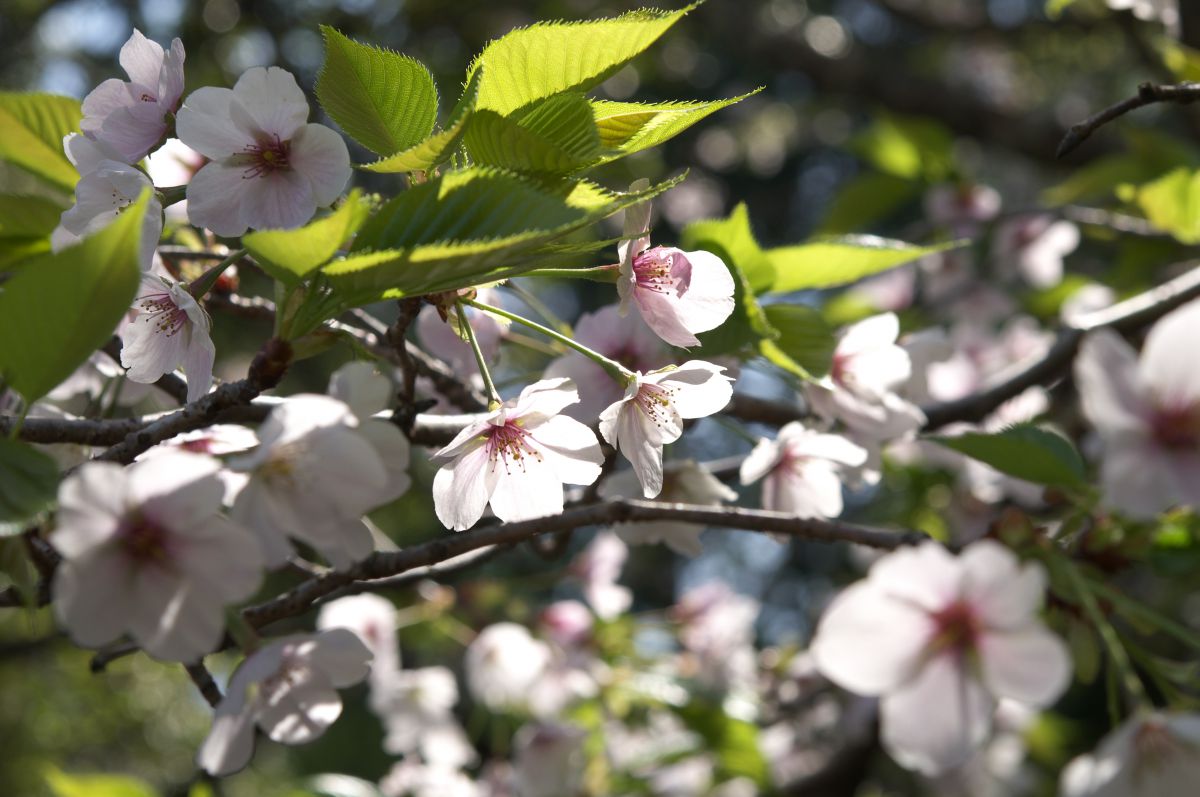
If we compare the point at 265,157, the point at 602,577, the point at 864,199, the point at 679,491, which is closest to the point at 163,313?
the point at 265,157

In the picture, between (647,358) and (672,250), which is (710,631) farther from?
(672,250)

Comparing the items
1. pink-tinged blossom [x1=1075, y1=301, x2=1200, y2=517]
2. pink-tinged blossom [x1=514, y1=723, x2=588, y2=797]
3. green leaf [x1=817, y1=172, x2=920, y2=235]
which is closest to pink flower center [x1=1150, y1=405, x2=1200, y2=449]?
pink-tinged blossom [x1=1075, y1=301, x2=1200, y2=517]

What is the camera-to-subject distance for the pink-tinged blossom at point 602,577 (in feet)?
6.29

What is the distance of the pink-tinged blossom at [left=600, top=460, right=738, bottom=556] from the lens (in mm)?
1054

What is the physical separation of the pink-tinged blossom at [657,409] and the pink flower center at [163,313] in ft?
1.17

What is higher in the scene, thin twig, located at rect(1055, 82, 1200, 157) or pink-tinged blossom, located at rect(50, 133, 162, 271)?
pink-tinged blossom, located at rect(50, 133, 162, 271)

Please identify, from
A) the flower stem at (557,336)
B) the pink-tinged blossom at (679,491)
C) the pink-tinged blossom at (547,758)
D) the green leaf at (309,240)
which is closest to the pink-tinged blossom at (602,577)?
the pink-tinged blossom at (547,758)

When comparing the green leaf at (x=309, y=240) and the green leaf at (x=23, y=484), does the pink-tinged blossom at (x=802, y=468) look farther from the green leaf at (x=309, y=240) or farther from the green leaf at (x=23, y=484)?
the green leaf at (x=23, y=484)

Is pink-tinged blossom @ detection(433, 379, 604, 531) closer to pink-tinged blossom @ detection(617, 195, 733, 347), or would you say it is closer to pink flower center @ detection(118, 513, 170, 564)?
pink-tinged blossom @ detection(617, 195, 733, 347)

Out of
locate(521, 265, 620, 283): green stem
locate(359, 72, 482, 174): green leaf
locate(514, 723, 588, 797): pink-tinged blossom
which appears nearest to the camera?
locate(359, 72, 482, 174): green leaf

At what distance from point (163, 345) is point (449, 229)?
311 mm

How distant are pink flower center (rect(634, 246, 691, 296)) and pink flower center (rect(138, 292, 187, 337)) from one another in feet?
1.23

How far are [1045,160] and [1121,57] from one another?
282 centimetres

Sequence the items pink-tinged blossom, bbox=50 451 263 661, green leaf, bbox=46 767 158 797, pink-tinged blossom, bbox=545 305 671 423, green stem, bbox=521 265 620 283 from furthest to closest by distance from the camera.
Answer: green leaf, bbox=46 767 158 797, pink-tinged blossom, bbox=545 305 671 423, green stem, bbox=521 265 620 283, pink-tinged blossom, bbox=50 451 263 661
